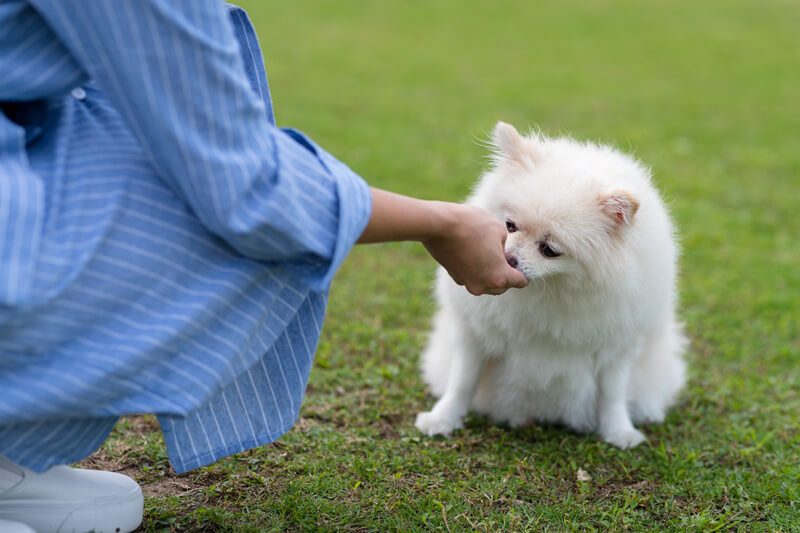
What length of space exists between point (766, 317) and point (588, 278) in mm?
2086

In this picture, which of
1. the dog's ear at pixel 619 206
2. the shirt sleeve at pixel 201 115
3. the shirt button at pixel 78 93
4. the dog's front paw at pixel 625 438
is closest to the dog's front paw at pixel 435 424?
the dog's front paw at pixel 625 438

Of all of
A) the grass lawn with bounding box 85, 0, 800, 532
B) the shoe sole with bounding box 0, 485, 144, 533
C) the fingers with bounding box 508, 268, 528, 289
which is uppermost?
the fingers with bounding box 508, 268, 528, 289

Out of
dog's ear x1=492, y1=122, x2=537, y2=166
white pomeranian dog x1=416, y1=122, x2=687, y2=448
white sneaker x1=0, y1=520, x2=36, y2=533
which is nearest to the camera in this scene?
white sneaker x1=0, y1=520, x2=36, y2=533

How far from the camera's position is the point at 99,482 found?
1.89m

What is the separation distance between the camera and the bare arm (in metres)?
1.69

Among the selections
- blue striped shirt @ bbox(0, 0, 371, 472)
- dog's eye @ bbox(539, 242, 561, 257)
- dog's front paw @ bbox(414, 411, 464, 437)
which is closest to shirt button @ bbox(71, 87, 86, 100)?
blue striped shirt @ bbox(0, 0, 371, 472)

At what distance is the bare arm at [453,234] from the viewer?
5.55 ft

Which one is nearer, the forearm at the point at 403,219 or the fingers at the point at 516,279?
the forearm at the point at 403,219

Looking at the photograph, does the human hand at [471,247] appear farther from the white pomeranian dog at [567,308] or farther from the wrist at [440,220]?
the white pomeranian dog at [567,308]

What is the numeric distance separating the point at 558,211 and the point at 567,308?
0.35 m

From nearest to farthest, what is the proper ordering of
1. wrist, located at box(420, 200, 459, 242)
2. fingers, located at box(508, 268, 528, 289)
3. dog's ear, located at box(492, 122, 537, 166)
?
wrist, located at box(420, 200, 459, 242) → fingers, located at box(508, 268, 528, 289) → dog's ear, located at box(492, 122, 537, 166)

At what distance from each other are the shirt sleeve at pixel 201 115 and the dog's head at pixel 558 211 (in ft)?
3.01

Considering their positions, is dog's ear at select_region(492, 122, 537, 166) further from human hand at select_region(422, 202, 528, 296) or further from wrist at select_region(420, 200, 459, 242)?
wrist at select_region(420, 200, 459, 242)

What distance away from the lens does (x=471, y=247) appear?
1.86 meters
